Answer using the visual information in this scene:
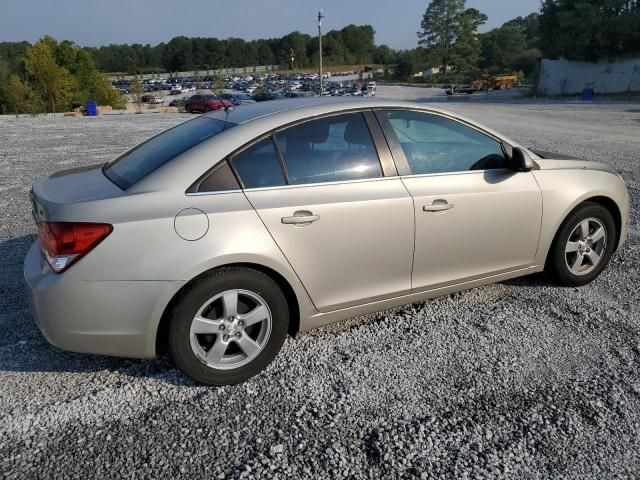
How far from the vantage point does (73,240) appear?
255cm

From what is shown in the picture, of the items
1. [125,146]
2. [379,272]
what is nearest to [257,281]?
[379,272]

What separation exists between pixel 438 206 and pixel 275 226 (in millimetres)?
1142

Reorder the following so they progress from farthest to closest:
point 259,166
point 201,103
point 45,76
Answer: point 45,76
point 201,103
point 259,166

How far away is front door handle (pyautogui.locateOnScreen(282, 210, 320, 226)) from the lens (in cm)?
287

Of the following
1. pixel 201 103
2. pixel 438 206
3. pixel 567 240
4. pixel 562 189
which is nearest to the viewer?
pixel 438 206

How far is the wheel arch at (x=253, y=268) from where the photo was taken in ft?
8.84

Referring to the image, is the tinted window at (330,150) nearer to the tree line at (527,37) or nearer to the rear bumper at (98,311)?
the rear bumper at (98,311)

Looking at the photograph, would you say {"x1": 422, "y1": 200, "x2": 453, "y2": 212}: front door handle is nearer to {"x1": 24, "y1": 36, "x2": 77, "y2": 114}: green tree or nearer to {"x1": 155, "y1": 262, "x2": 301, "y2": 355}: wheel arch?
{"x1": 155, "y1": 262, "x2": 301, "y2": 355}: wheel arch

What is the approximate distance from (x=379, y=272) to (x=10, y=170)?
980 cm

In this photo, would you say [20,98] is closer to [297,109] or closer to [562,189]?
[297,109]

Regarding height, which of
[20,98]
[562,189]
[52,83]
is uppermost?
[562,189]

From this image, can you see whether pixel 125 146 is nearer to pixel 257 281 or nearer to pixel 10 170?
pixel 10 170

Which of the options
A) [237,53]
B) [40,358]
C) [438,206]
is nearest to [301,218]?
[438,206]

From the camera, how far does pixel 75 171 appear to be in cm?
354
